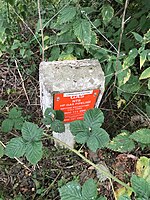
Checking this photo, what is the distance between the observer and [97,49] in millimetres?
1691

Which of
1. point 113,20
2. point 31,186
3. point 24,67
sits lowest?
point 31,186

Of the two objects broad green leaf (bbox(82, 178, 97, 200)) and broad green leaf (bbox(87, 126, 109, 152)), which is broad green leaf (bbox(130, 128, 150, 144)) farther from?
broad green leaf (bbox(82, 178, 97, 200))

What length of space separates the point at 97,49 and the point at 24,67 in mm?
697

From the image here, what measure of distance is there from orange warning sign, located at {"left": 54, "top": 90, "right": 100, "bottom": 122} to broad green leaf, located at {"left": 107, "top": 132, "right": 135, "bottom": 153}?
237mm

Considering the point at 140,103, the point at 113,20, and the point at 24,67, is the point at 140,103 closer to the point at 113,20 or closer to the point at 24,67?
the point at 113,20

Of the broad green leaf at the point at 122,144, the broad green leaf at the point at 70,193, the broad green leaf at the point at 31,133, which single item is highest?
Result: the broad green leaf at the point at 31,133

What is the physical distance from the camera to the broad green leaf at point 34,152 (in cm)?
112

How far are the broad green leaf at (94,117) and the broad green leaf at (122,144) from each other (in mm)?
469

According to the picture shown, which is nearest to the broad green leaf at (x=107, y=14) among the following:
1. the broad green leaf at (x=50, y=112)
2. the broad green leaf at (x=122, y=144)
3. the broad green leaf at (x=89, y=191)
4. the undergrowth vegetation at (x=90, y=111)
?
the undergrowth vegetation at (x=90, y=111)

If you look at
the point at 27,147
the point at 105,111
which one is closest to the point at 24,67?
the point at 105,111

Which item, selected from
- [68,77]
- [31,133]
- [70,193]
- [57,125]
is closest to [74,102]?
[68,77]

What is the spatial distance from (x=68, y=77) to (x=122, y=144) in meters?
0.47

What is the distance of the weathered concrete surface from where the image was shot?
133 cm

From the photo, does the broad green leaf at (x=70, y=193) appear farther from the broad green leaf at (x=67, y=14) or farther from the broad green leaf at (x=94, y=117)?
the broad green leaf at (x=67, y=14)
